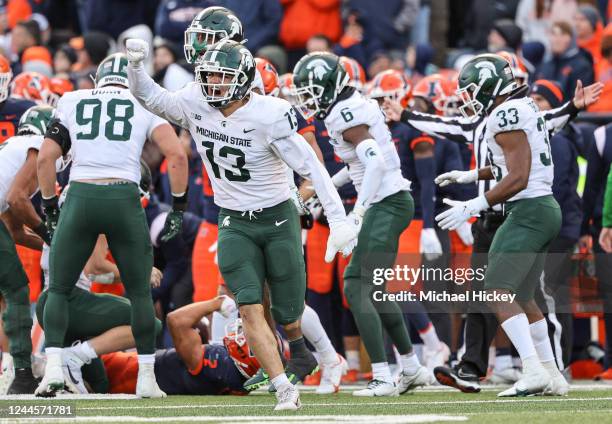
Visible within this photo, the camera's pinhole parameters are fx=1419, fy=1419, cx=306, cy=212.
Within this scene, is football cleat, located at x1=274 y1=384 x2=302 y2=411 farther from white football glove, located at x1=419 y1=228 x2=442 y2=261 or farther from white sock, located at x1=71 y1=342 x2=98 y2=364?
white football glove, located at x1=419 y1=228 x2=442 y2=261

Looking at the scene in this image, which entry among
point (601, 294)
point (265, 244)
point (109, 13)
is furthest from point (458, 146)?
point (109, 13)

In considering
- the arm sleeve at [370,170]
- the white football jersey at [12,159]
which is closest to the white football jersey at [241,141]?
the arm sleeve at [370,170]

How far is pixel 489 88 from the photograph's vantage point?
27.0 feet

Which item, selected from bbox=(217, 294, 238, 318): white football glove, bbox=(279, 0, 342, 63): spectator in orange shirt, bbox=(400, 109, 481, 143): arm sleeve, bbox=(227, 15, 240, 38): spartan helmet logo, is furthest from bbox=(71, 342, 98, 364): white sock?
bbox=(279, 0, 342, 63): spectator in orange shirt

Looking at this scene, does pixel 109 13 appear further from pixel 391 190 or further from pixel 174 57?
pixel 391 190

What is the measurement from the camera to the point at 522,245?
8.02 meters

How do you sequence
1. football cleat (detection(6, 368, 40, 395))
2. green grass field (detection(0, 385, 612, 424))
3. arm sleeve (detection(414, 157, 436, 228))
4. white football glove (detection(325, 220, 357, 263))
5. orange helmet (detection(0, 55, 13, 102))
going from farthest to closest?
arm sleeve (detection(414, 157, 436, 228)) < orange helmet (detection(0, 55, 13, 102)) < football cleat (detection(6, 368, 40, 395)) < white football glove (detection(325, 220, 357, 263)) < green grass field (detection(0, 385, 612, 424))

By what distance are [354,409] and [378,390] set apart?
1.18 metres

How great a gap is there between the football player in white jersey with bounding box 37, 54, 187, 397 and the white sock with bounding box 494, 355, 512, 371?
2545mm

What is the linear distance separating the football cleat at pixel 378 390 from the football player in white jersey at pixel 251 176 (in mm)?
923

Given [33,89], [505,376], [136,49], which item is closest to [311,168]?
[136,49]

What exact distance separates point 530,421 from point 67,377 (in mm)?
3151

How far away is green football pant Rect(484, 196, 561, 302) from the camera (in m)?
7.98

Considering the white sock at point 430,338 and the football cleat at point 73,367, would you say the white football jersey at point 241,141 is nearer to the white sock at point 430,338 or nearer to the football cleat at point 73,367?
the football cleat at point 73,367
